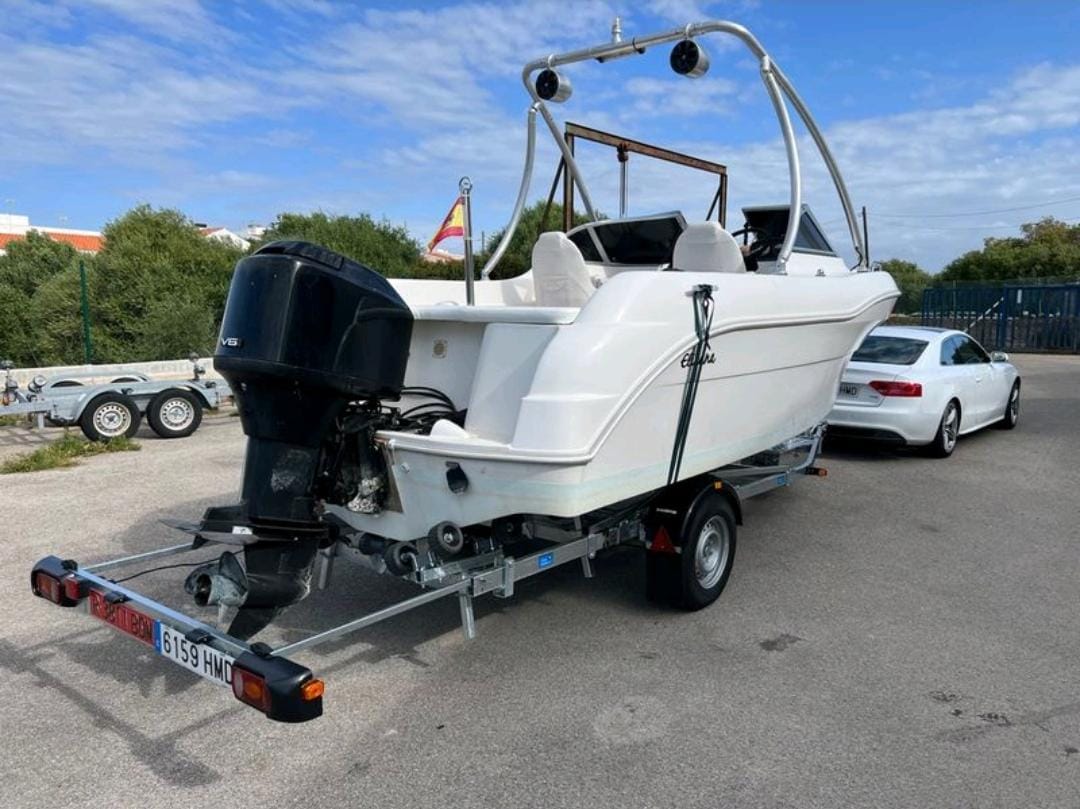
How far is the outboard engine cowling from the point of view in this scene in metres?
3.35

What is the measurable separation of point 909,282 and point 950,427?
138ft

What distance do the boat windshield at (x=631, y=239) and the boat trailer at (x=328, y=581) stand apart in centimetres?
186

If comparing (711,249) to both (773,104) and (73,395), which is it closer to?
(773,104)

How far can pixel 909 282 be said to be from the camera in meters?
46.8

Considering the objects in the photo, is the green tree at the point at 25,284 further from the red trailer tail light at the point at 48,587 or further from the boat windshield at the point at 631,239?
the red trailer tail light at the point at 48,587

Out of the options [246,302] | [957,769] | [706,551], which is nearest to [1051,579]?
[706,551]

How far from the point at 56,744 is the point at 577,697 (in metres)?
2.13

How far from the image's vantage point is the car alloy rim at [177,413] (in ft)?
33.7

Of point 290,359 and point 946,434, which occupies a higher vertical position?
point 290,359

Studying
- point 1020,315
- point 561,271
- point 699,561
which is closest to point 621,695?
point 699,561

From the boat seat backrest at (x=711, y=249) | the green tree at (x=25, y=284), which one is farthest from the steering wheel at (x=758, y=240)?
the green tree at (x=25, y=284)

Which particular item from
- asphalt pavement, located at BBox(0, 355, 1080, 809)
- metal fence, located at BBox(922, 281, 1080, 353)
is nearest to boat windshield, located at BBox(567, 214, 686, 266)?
asphalt pavement, located at BBox(0, 355, 1080, 809)

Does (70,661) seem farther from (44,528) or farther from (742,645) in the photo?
(742,645)

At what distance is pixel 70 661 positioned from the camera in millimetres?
4016
